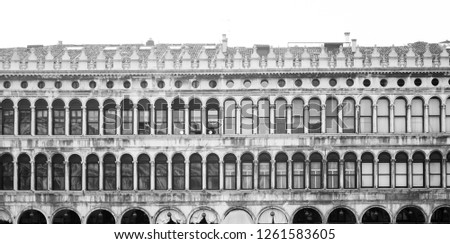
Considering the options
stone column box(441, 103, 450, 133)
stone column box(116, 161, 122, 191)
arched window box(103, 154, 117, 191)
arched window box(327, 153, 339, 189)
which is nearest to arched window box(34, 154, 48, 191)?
arched window box(103, 154, 117, 191)

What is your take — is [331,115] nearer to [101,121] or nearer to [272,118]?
[272,118]

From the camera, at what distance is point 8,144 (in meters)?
40.7

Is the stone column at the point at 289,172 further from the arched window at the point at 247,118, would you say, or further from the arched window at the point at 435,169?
the arched window at the point at 435,169

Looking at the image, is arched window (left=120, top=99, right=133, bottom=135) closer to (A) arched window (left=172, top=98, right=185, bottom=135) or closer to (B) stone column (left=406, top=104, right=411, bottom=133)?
(A) arched window (left=172, top=98, right=185, bottom=135)

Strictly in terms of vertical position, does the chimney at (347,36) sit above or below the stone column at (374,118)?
above

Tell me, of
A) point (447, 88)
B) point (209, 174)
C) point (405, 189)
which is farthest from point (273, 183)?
point (447, 88)

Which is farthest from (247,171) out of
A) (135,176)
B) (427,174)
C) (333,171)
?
(427,174)

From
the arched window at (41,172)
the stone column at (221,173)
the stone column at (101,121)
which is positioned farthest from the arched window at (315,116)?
the arched window at (41,172)

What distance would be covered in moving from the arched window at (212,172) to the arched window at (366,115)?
7196mm

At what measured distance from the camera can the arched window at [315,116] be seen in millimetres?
40656

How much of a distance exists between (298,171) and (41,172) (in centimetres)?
1240

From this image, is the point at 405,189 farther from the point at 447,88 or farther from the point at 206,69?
the point at 206,69

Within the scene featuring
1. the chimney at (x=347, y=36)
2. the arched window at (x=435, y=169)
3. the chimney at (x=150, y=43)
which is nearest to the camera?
the arched window at (x=435, y=169)

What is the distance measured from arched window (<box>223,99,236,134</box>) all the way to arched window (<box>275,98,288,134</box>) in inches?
A: 80.1
